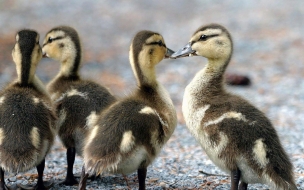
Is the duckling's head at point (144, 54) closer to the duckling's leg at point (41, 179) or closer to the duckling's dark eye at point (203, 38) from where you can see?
the duckling's dark eye at point (203, 38)

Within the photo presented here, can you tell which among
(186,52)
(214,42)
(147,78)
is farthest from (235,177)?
(186,52)

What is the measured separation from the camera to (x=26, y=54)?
5.51 meters

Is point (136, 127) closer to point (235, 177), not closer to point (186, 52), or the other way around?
point (235, 177)

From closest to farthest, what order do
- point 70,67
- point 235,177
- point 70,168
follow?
1. point 235,177
2. point 70,168
3. point 70,67

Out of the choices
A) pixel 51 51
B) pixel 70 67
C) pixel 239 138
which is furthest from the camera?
pixel 51 51

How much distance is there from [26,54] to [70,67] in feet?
2.93

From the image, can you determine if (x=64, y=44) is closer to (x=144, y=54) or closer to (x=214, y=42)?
(x=144, y=54)

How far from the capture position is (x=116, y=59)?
13.2m

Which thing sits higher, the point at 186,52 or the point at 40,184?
the point at 186,52

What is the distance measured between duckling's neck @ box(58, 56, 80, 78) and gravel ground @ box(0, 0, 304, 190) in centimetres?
27

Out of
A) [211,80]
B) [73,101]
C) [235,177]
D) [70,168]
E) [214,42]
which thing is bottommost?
[70,168]

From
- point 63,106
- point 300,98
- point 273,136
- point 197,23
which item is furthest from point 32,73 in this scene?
point 197,23

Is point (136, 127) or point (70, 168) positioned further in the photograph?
point (70, 168)

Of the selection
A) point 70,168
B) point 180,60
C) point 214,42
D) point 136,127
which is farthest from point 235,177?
point 180,60
